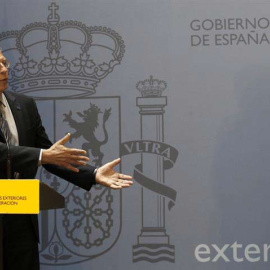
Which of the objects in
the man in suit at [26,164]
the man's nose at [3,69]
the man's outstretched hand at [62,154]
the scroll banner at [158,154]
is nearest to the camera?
the man's outstretched hand at [62,154]

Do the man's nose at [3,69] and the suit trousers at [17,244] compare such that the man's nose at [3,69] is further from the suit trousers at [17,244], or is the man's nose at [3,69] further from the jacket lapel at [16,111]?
the suit trousers at [17,244]

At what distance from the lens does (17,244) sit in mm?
2895

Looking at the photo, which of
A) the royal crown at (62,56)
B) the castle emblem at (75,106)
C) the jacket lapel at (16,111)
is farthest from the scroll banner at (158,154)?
the jacket lapel at (16,111)

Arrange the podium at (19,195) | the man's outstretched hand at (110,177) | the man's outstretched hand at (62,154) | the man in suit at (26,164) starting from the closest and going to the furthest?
the podium at (19,195), the man's outstretched hand at (62,154), the man in suit at (26,164), the man's outstretched hand at (110,177)

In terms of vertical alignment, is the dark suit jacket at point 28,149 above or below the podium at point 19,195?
above


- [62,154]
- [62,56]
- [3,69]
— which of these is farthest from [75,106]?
[62,154]

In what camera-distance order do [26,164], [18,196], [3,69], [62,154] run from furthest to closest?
[3,69] → [26,164] → [62,154] → [18,196]

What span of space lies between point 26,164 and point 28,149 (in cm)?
Result: 7

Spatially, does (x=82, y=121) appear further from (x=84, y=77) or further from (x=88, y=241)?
(x=88, y=241)

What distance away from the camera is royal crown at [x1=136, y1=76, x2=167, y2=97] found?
3809 mm

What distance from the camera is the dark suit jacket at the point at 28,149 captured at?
2711mm

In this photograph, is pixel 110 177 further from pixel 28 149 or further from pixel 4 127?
pixel 4 127

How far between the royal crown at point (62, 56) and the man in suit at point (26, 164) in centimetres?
69

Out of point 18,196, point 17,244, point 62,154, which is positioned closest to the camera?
point 18,196
